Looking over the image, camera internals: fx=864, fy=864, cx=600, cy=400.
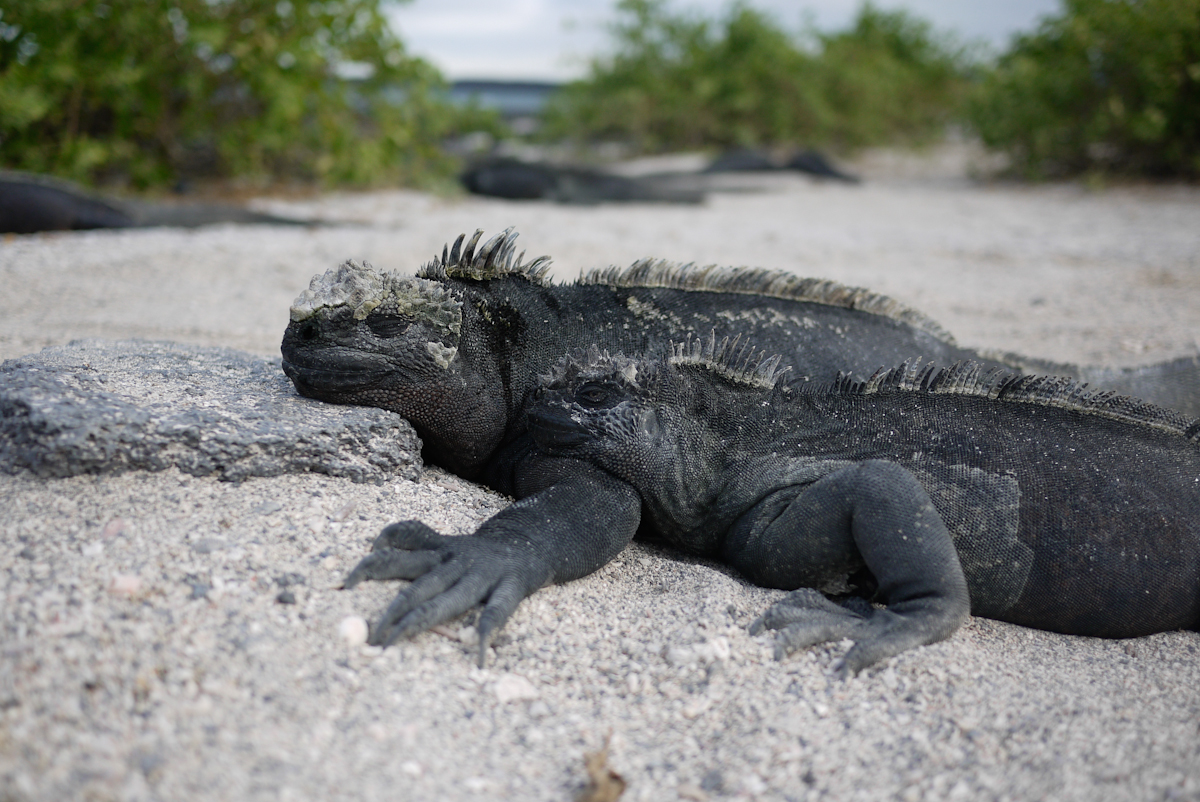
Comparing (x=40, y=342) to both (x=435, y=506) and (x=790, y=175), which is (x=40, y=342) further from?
(x=790, y=175)

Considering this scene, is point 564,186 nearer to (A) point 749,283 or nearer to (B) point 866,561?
(A) point 749,283

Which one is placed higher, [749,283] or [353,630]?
[749,283]

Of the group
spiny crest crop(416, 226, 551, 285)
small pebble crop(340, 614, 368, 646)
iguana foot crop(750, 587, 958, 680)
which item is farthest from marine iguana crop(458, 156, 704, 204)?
small pebble crop(340, 614, 368, 646)

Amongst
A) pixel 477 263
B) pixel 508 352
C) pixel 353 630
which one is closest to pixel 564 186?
pixel 477 263

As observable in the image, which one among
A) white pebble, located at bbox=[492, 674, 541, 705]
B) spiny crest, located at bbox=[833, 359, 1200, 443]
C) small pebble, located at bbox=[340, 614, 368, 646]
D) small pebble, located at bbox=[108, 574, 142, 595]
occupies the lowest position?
white pebble, located at bbox=[492, 674, 541, 705]

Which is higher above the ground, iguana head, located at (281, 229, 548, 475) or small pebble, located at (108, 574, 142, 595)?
iguana head, located at (281, 229, 548, 475)

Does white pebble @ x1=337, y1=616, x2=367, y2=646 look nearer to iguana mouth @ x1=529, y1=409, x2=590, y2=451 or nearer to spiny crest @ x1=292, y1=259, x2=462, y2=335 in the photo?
iguana mouth @ x1=529, y1=409, x2=590, y2=451

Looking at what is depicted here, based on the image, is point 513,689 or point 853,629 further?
point 853,629
